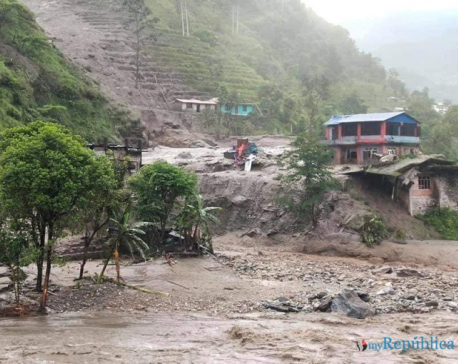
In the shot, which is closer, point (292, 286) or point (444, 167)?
point (292, 286)

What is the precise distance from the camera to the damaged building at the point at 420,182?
38.3 meters

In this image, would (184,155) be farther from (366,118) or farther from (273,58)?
(273,58)

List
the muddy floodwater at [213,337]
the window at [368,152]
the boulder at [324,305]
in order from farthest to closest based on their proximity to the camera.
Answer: the window at [368,152], the boulder at [324,305], the muddy floodwater at [213,337]

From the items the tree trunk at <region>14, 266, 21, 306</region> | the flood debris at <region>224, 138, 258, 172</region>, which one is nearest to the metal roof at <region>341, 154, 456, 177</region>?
the flood debris at <region>224, 138, 258, 172</region>

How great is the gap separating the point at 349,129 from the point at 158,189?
78.4 feet

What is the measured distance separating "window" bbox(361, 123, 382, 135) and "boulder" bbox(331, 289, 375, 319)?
2591 cm

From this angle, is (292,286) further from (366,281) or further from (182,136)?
(182,136)

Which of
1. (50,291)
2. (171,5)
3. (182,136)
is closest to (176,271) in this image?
(50,291)

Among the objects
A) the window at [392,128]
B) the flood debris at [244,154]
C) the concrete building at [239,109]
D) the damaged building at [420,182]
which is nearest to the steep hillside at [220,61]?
the concrete building at [239,109]

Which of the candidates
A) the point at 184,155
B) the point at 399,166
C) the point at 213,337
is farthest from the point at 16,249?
the point at 184,155

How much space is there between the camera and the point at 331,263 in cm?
3241

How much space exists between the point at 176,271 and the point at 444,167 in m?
23.2

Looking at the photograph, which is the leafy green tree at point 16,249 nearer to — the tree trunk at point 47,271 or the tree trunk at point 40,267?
the tree trunk at point 40,267

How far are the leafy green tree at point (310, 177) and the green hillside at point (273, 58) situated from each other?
29.9 meters
